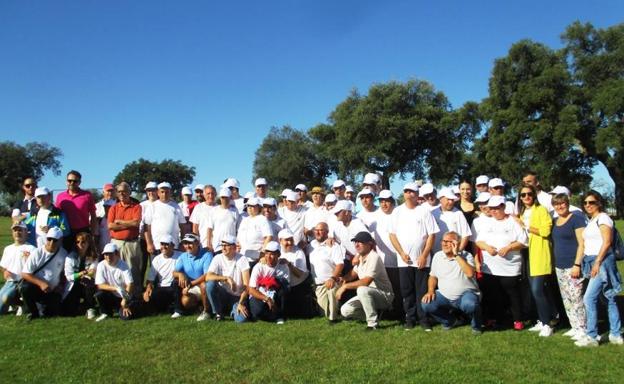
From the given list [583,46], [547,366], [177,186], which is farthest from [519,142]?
[177,186]

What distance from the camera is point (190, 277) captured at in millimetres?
8547

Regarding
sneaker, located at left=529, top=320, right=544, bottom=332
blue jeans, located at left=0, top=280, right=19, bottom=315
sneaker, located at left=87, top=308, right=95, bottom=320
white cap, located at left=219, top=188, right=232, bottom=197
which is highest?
white cap, located at left=219, top=188, right=232, bottom=197

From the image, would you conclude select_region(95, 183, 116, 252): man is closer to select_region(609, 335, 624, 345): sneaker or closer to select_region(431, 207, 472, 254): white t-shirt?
select_region(431, 207, 472, 254): white t-shirt

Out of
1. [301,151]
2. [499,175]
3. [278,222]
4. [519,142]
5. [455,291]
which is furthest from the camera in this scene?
[301,151]

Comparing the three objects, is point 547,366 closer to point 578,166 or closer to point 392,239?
point 392,239

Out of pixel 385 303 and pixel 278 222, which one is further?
pixel 278 222

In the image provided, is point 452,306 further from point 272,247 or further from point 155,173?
point 155,173

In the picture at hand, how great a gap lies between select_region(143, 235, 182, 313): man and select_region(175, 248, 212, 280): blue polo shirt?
7.4 inches

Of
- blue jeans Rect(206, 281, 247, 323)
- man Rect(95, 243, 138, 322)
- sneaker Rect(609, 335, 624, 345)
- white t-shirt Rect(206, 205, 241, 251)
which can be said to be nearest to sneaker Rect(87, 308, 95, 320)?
man Rect(95, 243, 138, 322)

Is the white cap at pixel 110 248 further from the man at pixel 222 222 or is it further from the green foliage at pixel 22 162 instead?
the green foliage at pixel 22 162

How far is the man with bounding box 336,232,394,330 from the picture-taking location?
7.41 metres

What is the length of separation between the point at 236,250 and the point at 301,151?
5111 cm

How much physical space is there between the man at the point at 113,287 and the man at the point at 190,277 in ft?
2.47

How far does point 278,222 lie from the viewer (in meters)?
8.83
